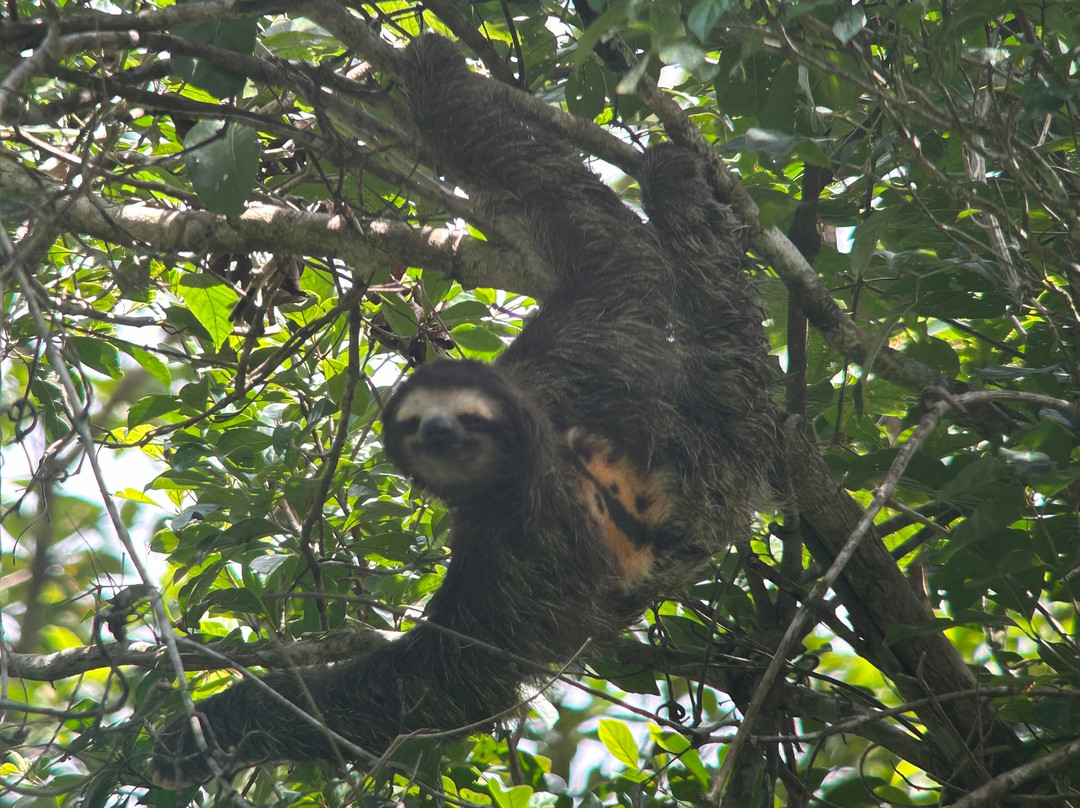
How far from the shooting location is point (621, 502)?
18.9 ft

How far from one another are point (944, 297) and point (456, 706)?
3527 millimetres

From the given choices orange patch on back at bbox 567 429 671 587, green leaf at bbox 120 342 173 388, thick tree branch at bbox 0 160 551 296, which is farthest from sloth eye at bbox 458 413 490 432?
green leaf at bbox 120 342 173 388

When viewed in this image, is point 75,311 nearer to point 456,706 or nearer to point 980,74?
point 456,706

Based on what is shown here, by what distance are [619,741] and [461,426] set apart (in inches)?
81.1

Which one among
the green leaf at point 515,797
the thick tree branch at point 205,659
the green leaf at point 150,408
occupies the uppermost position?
the green leaf at point 150,408

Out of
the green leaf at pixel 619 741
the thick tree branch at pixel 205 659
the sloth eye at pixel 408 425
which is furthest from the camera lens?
the green leaf at pixel 619 741

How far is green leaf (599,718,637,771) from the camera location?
549 centimetres

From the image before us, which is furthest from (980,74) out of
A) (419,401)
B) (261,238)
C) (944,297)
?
(261,238)

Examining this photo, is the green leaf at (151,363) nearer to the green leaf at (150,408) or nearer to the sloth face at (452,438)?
the green leaf at (150,408)

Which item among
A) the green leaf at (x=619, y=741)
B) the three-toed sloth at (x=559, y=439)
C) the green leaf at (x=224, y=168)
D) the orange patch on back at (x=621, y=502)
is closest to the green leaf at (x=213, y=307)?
the three-toed sloth at (x=559, y=439)

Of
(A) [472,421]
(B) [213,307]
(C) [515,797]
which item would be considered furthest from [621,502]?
(B) [213,307]

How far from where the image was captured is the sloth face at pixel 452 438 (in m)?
5.23

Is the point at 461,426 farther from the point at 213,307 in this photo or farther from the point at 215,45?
the point at 215,45

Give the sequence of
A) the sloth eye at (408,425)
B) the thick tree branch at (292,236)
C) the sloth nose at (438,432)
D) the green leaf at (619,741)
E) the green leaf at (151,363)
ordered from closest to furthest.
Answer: the thick tree branch at (292,236)
the sloth nose at (438,432)
the sloth eye at (408,425)
the green leaf at (619,741)
the green leaf at (151,363)
